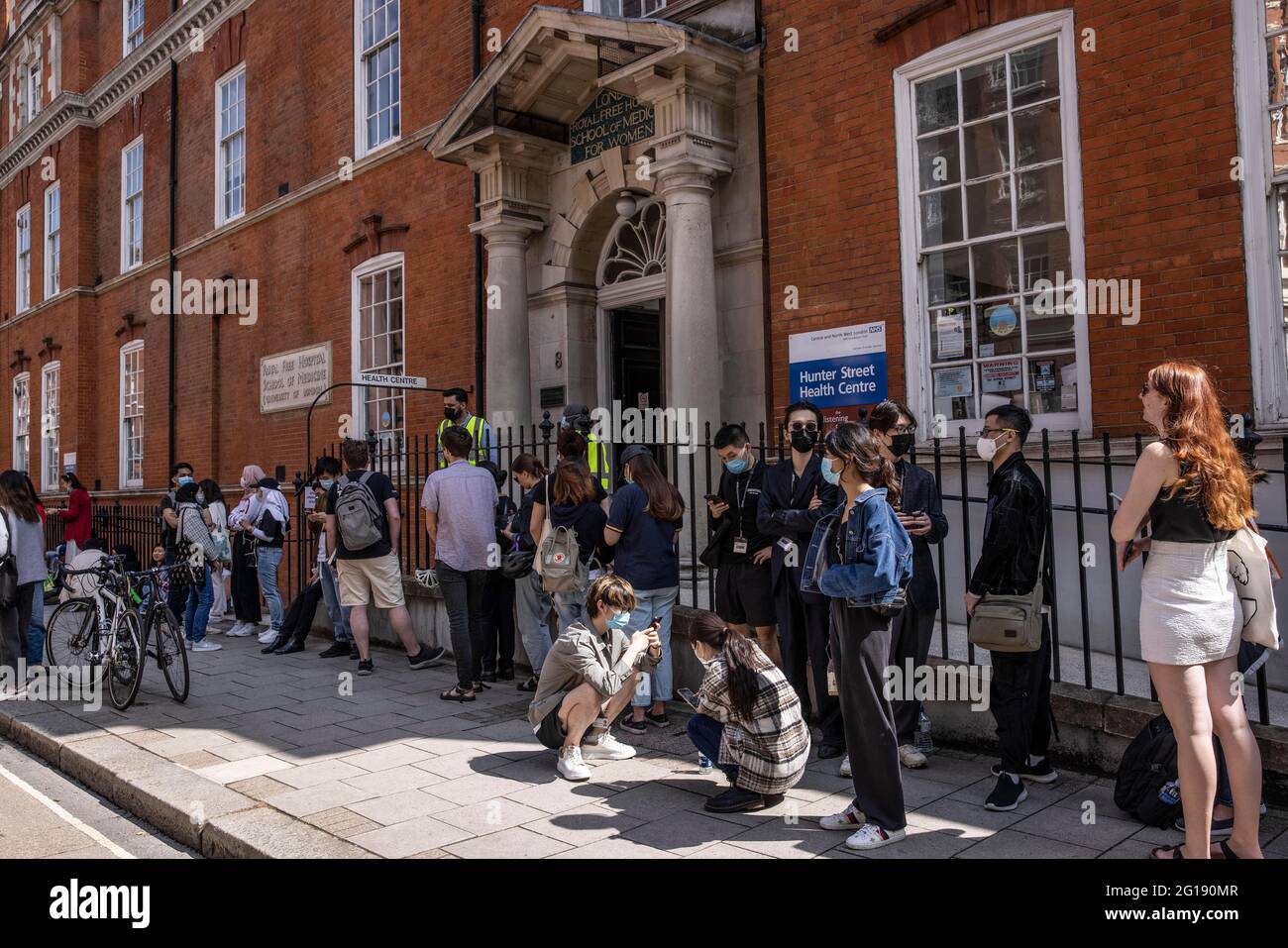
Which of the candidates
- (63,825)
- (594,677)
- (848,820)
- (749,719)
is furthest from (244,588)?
(848,820)

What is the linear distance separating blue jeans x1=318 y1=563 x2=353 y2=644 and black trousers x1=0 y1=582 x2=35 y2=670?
2.37 m

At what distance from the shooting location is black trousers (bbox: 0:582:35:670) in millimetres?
8016

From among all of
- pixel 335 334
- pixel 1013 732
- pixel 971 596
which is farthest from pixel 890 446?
pixel 335 334

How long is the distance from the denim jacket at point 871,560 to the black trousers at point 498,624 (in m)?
4.09

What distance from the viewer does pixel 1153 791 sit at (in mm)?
4301

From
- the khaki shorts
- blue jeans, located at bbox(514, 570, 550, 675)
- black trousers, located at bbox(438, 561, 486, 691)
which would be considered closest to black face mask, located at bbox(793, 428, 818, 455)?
blue jeans, located at bbox(514, 570, 550, 675)

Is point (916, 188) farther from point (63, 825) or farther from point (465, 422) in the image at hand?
point (63, 825)

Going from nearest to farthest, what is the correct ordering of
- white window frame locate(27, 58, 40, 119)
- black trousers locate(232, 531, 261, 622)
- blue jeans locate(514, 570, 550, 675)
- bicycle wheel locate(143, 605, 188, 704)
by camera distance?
blue jeans locate(514, 570, 550, 675), bicycle wheel locate(143, 605, 188, 704), black trousers locate(232, 531, 261, 622), white window frame locate(27, 58, 40, 119)

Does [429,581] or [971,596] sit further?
[429,581]

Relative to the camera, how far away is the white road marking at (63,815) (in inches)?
187

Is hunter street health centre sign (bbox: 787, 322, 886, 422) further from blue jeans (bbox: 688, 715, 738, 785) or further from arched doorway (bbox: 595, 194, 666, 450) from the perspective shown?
blue jeans (bbox: 688, 715, 738, 785)

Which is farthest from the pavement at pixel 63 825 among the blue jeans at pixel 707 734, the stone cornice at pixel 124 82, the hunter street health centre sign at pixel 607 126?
the stone cornice at pixel 124 82

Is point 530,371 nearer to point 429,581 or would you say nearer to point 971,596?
point 429,581

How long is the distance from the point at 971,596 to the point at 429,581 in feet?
18.3
